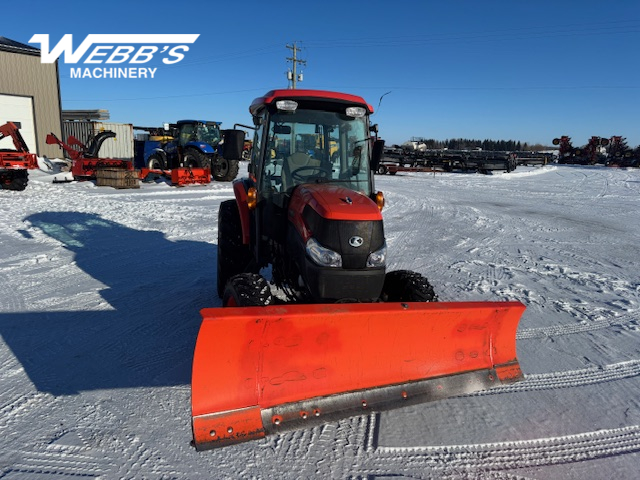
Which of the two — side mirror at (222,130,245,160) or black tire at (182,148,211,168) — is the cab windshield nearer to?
side mirror at (222,130,245,160)

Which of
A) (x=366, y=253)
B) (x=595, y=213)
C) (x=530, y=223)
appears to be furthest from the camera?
(x=595, y=213)

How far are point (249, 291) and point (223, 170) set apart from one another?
14.2 m

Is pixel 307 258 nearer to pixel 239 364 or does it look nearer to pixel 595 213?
pixel 239 364

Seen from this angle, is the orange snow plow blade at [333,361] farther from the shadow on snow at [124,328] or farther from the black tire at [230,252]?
the black tire at [230,252]

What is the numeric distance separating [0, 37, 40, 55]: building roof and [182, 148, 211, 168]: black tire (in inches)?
461

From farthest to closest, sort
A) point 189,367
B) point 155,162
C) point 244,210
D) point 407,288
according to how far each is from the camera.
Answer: point 155,162, point 244,210, point 407,288, point 189,367

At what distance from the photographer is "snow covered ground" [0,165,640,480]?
238 centimetres

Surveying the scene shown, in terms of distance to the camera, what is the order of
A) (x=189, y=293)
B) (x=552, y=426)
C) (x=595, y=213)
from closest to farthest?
(x=552, y=426) < (x=189, y=293) < (x=595, y=213)

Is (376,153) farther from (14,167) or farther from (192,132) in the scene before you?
(192,132)

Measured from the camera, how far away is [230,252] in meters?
4.48

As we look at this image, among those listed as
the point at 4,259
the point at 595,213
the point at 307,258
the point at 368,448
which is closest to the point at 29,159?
the point at 4,259

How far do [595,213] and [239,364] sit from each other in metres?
12.3

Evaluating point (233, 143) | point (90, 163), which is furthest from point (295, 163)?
point (90, 163)

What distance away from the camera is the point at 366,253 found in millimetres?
3000
